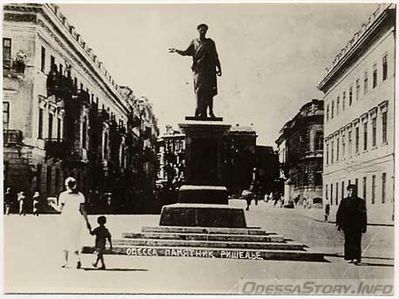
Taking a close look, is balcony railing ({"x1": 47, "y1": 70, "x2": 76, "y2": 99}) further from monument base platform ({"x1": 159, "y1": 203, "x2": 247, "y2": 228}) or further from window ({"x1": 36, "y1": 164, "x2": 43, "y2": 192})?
monument base platform ({"x1": 159, "y1": 203, "x2": 247, "y2": 228})

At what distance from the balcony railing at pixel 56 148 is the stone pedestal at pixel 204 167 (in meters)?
1.20

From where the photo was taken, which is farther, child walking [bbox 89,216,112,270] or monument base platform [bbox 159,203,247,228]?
monument base platform [bbox 159,203,247,228]

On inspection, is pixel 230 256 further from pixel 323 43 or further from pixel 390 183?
pixel 323 43

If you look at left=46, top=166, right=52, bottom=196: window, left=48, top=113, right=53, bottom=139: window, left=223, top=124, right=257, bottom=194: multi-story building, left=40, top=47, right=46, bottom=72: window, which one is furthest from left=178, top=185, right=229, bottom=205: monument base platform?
left=40, top=47, right=46, bottom=72: window

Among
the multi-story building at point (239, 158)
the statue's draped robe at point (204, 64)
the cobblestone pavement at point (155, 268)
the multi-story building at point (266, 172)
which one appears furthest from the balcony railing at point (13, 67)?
the multi-story building at point (266, 172)

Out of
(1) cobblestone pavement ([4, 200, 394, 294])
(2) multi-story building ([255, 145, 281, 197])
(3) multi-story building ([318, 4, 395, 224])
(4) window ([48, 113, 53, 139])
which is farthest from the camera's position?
(2) multi-story building ([255, 145, 281, 197])

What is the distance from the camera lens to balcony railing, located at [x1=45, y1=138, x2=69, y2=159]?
9312mm

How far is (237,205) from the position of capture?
949 cm

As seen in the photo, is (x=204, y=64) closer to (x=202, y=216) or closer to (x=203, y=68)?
(x=203, y=68)

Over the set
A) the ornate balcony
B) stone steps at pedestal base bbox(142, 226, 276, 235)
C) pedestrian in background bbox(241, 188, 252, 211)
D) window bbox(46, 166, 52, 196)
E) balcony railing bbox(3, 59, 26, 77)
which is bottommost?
stone steps at pedestal base bbox(142, 226, 276, 235)

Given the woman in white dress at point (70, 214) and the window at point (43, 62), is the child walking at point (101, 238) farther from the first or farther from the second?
the window at point (43, 62)

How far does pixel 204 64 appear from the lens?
9.35 meters

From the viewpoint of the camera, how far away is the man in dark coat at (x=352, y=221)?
30.4 feet

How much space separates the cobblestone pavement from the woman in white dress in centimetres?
8
